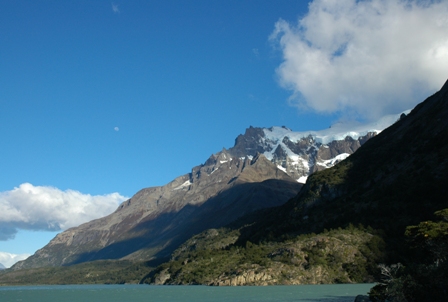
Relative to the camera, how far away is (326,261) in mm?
176500

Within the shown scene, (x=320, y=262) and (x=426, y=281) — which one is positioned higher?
(x=320, y=262)

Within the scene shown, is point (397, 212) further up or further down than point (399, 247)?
further up

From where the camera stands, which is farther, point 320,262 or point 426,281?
point 320,262

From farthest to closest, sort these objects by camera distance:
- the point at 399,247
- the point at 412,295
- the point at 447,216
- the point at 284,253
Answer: the point at 284,253 → the point at 399,247 → the point at 447,216 → the point at 412,295

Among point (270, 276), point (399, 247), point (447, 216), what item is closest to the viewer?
point (447, 216)

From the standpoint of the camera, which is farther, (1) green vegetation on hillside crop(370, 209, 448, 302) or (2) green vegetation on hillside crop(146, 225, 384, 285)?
(2) green vegetation on hillside crop(146, 225, 384, 285)

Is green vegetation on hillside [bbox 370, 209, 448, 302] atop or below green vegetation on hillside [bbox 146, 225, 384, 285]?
below

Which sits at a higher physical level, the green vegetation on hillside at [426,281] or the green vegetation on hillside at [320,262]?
the green vegetation on hillside at [320,262]

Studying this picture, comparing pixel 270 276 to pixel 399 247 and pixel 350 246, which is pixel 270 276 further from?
pixel 399 247

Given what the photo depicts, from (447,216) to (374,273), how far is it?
64794 mm

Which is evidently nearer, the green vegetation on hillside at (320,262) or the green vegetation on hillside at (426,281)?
the green vegetation on hillside at (426,281)

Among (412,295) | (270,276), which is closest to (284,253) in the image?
(270,276)

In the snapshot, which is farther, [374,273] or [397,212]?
[397,212]

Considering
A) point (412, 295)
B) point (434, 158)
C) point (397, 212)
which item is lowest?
point (412, 295)
